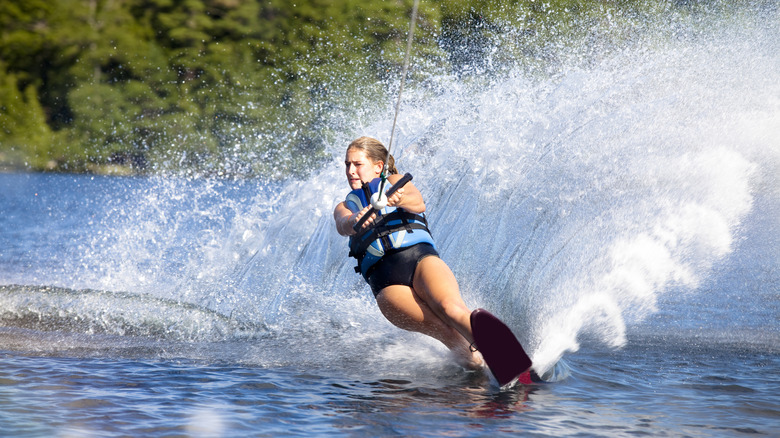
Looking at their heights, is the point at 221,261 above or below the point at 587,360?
above

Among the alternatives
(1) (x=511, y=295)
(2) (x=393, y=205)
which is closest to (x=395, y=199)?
(2) (x=393, y=205)

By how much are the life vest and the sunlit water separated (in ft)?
2.22

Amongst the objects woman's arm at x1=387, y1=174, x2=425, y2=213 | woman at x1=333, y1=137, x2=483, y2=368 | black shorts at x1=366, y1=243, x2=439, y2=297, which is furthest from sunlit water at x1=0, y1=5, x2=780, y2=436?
woman's arm at x1=387, y1=174, x2=425, y2=213

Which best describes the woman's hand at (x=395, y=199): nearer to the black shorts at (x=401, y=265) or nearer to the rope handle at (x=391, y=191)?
the rope handle at (x=391, y=191)

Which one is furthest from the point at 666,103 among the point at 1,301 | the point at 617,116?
the point at 1,301

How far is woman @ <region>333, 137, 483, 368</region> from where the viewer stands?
422cm

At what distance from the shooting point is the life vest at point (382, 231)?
432 cm

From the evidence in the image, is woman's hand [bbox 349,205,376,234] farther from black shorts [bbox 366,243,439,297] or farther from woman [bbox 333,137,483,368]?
black shorts [bbox 366,243,439,297]

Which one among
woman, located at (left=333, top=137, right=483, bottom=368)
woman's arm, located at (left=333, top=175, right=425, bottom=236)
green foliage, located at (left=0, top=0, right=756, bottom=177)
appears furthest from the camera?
green foliage, located at (left=0, top=0, right=756, bottom=177)

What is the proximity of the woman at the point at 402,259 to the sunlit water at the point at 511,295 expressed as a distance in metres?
0.30

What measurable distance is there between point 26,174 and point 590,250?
3034cm

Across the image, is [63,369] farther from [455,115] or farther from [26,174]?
[26,174]

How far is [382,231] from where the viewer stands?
171 inches

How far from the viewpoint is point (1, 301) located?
237 inches
